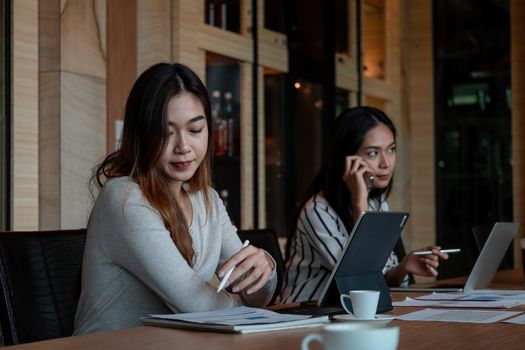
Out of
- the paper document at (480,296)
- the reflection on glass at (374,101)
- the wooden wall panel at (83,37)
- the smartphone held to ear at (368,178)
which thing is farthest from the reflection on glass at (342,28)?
the paper document at (480,296)

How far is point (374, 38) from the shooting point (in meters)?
5.82

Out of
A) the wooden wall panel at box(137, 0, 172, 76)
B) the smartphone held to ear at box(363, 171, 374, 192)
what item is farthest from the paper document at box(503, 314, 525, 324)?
the wooden wall panel at box(137, 0, 172, 76)

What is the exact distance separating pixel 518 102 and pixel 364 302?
435cm

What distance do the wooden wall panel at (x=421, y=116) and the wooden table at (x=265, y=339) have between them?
4489 mm

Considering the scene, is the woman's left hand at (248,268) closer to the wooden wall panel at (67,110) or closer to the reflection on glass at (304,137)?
the wooden wall panel at (67,110)

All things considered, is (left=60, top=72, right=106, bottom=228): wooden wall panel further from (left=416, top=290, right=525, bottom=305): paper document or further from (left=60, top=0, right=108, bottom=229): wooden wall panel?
(left=416, top=290, right=525, bottom=305): paper document

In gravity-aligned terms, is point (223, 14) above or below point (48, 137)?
above

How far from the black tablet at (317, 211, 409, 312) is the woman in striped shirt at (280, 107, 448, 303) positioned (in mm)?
540

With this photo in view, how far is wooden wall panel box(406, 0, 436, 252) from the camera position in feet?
20.1

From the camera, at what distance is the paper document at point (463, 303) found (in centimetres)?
207

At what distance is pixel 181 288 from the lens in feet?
6.22

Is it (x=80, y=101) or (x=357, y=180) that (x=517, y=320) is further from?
(x=80, y=101)

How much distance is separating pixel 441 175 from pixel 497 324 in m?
4.50

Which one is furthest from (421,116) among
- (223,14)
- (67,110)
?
(67,110)
